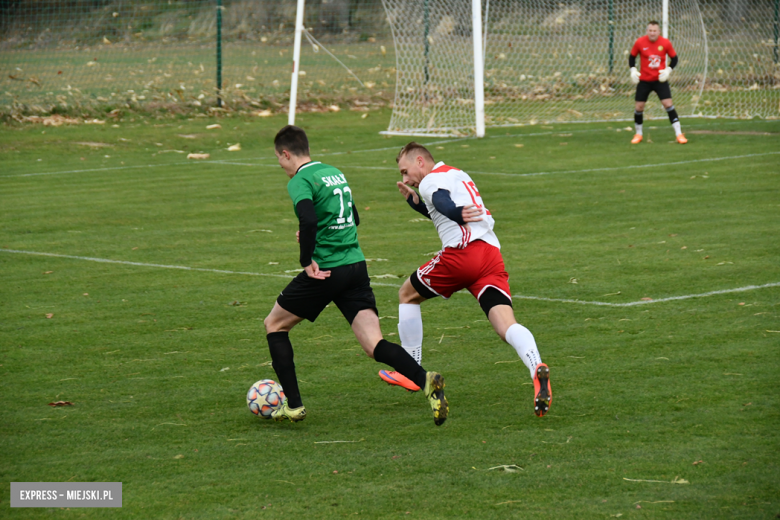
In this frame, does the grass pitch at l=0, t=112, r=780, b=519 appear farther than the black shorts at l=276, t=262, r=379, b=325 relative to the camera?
No

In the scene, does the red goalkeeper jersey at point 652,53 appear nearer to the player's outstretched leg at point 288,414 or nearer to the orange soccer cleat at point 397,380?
the orange soccer cleat at point 397,380

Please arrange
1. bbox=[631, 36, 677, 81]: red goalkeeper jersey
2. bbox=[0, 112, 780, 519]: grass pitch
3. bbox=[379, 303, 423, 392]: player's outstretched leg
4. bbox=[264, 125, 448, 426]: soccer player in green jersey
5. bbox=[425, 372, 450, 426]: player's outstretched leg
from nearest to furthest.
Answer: bbox=[0, 112, 780, 519]: grass pitch → bbox=[425, 372, 450, 426]: player's outstretched leg → bbox=[264, 125, 448, 426]: soccer player in green jersey → bbox=[379, 303, 423, 392]: player's outstretched leg → bbox=[631, 36, 677, 81]: red goalkeeper jersey

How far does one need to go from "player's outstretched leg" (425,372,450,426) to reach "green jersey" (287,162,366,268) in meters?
0.87

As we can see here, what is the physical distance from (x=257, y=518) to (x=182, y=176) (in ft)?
37.8

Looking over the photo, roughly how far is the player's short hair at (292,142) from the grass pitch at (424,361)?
146cm

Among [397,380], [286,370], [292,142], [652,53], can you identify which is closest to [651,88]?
[652,53]

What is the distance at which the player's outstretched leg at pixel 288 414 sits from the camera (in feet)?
16.6

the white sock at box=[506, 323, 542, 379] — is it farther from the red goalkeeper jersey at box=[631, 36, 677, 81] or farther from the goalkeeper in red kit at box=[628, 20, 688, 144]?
the red goalkeeper jersey at box=[631, 36, 677, 81]

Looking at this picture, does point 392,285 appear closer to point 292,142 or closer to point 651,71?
point 292,142

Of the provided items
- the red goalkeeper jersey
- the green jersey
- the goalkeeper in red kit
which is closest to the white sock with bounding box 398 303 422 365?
the green jersey

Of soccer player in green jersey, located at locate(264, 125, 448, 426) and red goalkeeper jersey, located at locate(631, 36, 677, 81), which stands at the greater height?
red goalkeeper jersey, located at locate(631, 36, 677, 81)

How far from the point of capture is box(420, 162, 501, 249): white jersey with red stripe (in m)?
5.45

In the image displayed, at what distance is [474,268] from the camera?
543 cm

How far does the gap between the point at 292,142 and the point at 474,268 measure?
1.27 metres
